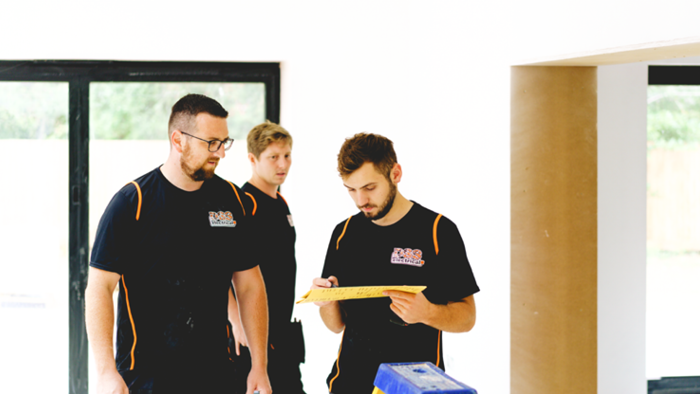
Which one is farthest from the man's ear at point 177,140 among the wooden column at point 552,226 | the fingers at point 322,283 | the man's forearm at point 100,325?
the wooden column at point 552,226

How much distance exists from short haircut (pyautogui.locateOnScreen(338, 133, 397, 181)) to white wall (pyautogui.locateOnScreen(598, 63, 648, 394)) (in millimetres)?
1806

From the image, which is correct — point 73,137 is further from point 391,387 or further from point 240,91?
point 391,387

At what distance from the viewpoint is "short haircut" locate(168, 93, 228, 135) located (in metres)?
1.84

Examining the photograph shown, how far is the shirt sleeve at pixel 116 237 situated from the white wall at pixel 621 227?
2.49 m

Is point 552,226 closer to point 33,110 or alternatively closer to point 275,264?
point 275,264

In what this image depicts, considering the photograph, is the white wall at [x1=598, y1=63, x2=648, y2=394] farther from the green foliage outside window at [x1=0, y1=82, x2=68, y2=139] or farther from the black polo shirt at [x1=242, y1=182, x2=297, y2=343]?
the green foliage outside window at [x1=0, y1=82, x2=68, y2=139]

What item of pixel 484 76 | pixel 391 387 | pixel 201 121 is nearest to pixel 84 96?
pixel 201 121

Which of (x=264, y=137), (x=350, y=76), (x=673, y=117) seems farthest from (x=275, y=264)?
(x=673, y=117)

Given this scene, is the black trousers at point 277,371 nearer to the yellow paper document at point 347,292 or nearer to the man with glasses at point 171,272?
the man with glasses at point 171,272

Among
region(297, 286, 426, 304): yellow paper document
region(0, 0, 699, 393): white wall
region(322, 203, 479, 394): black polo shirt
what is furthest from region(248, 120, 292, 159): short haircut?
region(297, 286, 426, 304): yellow paper document

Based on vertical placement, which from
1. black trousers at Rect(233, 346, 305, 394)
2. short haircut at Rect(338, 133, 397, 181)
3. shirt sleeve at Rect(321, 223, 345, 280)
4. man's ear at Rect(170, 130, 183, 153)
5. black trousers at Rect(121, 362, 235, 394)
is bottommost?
black trousers at Rect(233, 346, 305, 394)

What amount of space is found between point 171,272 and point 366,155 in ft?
2.41

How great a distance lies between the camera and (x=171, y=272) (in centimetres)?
173

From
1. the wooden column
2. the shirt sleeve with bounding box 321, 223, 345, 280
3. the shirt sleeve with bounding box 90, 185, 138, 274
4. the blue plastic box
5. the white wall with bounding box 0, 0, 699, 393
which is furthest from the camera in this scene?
the white wall with bounding box 0, 0, 699, 393
